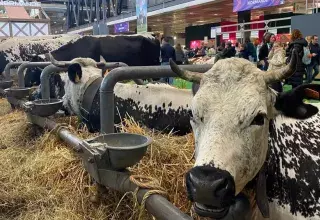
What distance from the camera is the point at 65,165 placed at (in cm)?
337

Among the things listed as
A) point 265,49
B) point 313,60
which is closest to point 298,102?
point 265,49

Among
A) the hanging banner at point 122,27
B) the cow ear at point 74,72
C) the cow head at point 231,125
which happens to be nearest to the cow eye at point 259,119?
the cow head at point 231,125

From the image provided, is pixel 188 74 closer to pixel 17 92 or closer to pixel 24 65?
pixel 17 92

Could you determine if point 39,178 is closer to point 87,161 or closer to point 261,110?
point 87,161

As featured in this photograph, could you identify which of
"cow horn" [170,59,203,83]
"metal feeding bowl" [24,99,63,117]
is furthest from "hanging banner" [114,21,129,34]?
"cow horn" [170,59,203,83]

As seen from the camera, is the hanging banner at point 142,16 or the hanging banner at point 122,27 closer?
the hanging banner at point 142,16

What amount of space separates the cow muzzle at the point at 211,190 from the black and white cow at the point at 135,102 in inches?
78.7

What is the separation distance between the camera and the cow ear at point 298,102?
2.06 meters

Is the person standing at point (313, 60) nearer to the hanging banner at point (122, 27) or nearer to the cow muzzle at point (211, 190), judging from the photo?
the cow muzzle at point (211, 190)

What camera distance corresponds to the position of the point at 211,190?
5.40 ft

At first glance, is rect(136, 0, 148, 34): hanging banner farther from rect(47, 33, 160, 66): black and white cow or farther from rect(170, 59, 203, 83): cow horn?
rect(170, 59, 203, 83): cow horn

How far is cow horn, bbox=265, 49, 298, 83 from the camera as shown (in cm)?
193

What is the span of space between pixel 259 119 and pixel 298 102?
0.85 ft

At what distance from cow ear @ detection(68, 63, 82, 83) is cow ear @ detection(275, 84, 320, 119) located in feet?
Answer: 10.6
